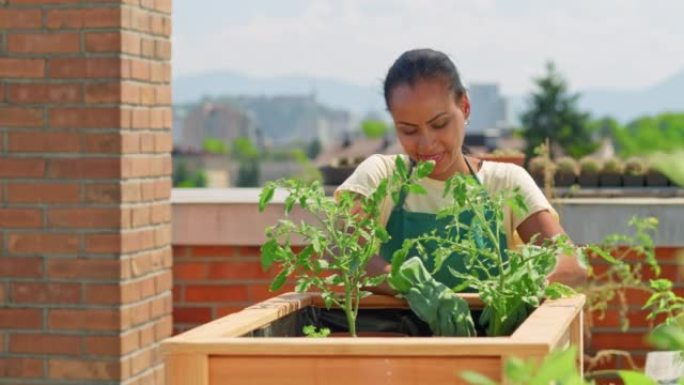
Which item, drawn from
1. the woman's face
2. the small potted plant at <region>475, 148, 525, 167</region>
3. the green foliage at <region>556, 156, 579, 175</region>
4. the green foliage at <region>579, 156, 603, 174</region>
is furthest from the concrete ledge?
the green foliage at <region>579, 156, 603, 174</region>

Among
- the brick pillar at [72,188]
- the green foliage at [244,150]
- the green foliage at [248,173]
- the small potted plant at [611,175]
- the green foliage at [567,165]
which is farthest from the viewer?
the green foliage at [244,150]

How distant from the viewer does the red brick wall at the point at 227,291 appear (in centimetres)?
502

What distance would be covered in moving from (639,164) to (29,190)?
15.5 feet

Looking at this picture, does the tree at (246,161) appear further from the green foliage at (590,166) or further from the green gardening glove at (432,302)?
the green gardening glove at (432,302)

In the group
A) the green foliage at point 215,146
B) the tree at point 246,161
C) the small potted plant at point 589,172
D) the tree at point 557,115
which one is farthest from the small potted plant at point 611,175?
the green foliage at point 215,146

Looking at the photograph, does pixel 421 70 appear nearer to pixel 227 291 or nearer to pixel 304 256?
pixel 304 256

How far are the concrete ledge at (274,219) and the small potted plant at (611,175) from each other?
2743mm

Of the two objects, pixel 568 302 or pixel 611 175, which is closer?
pixel 568 302

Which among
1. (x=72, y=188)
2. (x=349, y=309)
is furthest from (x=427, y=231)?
(x=72, y=188)

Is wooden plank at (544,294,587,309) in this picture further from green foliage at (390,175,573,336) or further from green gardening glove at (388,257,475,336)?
green gardening glove at (388,257,475,336)

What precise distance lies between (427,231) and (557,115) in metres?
89.4

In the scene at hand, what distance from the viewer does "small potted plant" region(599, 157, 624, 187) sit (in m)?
7.73

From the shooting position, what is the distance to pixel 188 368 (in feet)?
5.20

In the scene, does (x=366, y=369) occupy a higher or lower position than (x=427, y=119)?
lower
